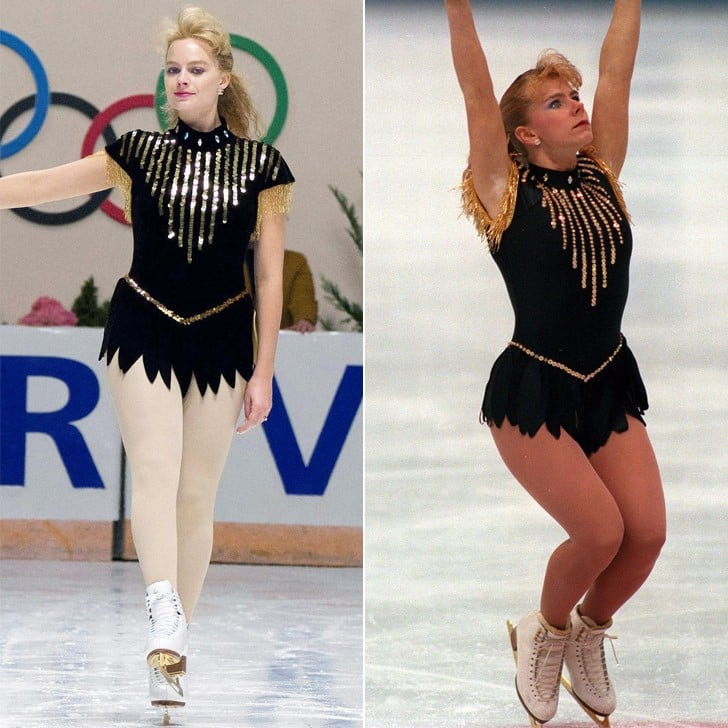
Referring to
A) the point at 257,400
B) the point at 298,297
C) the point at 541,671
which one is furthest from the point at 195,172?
the point at 298,297

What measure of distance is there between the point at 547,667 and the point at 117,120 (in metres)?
6.43

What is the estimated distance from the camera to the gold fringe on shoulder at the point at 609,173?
2939 millimetres

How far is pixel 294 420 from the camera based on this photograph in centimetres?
619

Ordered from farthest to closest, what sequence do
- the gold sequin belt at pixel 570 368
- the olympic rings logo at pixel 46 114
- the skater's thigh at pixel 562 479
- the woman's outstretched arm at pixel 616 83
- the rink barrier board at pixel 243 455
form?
the olympic rings logo at pixel 46 114 < the rink barrier board at pixel 243 455 < the woman's outstretched arm at pixel 616 83 < the gold sequin belt at pixel 570 368 < the skater's thigh at pixel 562 479

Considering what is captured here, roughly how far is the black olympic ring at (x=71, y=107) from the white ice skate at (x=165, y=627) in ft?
19.2

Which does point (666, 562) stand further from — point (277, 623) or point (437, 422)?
point (277, 623)

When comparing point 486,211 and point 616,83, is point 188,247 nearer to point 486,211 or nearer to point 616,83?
point 486,211

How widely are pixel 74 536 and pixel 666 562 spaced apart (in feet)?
12.6

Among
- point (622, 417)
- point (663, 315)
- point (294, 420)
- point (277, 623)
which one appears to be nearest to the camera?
point (622, 417)

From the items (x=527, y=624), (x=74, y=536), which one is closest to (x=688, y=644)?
(x=527, y=624)

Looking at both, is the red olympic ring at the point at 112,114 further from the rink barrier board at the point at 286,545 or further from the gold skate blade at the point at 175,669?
the gold skate blade at the point at 175,669

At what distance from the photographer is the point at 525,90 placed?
2.92 m

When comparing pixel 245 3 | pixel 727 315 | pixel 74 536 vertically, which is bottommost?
pixel 74 536

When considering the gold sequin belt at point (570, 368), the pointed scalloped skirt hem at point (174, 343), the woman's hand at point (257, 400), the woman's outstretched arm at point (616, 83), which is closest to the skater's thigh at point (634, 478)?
the gold sequin belt at point (570, 368)
